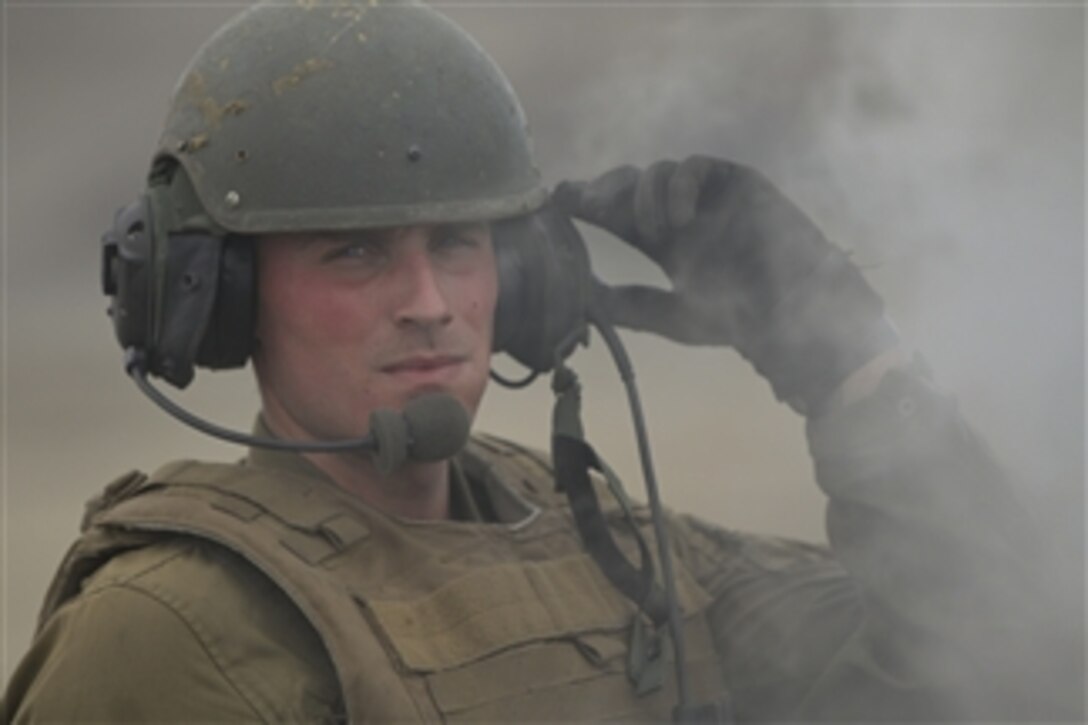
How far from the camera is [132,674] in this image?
1.94 metres

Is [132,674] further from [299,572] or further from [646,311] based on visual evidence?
[646,311]

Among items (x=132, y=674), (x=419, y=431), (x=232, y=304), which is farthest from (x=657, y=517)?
(x=132, y=674)

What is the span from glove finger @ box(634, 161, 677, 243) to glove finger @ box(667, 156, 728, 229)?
0.01 metres

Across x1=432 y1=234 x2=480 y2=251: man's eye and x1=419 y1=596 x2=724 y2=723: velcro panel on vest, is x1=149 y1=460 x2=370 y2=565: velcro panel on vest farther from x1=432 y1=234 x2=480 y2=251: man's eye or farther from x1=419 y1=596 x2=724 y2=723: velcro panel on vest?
x1=432 y1=234 x2=480 y2=251: man's eye

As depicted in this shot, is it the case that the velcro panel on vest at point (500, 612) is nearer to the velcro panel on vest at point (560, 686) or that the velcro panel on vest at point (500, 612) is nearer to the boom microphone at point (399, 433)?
the velcro panel on vest at point (560, 686)

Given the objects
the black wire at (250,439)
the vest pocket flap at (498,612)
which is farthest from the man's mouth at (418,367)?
the vest pocket flap at (498,612)

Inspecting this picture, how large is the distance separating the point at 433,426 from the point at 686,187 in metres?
0.53

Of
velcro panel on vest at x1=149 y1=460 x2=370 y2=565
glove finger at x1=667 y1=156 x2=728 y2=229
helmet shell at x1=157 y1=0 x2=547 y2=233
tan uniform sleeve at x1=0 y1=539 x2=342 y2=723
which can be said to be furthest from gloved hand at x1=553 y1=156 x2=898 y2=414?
tan uniform sleeve at x1=0 y1=539 x2=342 y2=723

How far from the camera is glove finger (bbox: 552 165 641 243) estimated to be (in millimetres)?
2461

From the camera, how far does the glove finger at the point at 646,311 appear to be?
253cm

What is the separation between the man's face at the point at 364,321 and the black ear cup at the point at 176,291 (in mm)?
53

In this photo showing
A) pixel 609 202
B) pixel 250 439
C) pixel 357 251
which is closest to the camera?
pixel 250 439

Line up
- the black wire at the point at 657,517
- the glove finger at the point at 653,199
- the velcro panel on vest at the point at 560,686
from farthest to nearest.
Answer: the glove finger at the point at 653,199, the black wire at the point at 657,517, the velcro panel on vest at the point at 560,686

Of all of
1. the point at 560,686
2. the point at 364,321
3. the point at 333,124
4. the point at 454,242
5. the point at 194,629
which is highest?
the point at 333,124
